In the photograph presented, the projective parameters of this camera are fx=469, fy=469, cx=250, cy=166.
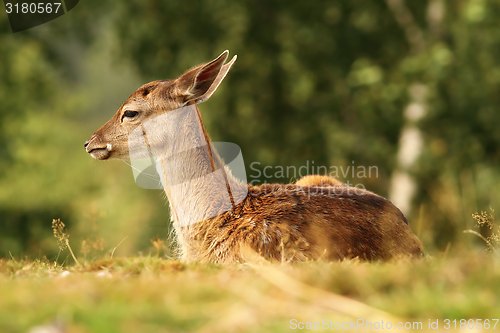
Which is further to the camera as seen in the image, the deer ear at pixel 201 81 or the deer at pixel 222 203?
the deer ear at pixel 201 81

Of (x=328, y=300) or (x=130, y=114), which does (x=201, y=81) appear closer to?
(x=130, y=114)

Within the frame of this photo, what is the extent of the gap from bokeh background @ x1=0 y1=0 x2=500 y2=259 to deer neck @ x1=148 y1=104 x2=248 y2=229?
5.26 m

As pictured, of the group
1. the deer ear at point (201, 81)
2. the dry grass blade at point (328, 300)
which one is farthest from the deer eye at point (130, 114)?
the dry grass blade at point (328, 300)

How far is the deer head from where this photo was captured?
188 inches

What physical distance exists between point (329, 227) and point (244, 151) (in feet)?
28.5

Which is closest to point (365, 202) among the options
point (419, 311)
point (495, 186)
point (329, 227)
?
point (329, 227)

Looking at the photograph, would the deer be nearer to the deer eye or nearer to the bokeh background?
the deer eye

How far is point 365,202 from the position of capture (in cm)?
448

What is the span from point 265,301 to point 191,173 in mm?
2650

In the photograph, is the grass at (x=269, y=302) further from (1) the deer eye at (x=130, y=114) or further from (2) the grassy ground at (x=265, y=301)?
(1) the deer eye at (x=130, y=114)

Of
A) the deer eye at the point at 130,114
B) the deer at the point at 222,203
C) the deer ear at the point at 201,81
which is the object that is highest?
the deer ear at the point at 201,81

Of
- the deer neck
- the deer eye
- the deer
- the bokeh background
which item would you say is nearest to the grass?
the deer

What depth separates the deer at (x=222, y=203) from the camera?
4078 millimetres

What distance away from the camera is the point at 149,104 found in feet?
16.3
